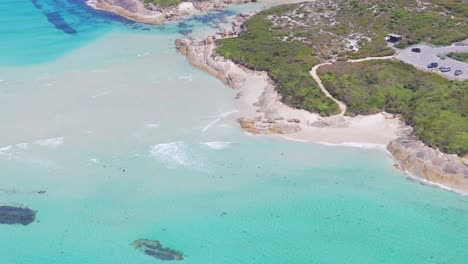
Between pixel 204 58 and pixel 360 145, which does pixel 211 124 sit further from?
pixel 204 58

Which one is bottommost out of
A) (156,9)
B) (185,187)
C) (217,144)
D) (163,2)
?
(185,187)

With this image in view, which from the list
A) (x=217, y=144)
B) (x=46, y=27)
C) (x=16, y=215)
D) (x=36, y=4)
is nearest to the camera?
(x=16, y=215)

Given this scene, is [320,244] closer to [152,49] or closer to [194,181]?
[194,181]

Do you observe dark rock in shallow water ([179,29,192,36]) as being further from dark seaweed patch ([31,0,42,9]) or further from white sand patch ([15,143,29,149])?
white sand patch ([15,143,29,149])

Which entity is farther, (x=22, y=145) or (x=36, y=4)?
(x=36, y=4)

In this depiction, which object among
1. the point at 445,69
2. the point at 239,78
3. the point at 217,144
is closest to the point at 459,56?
the point at 445,69

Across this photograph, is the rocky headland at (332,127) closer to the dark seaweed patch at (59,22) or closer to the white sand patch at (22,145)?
the white sand patch at (22,145)
